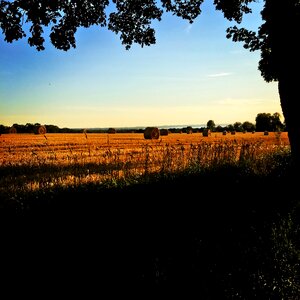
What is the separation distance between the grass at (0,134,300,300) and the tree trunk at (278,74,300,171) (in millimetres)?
1095

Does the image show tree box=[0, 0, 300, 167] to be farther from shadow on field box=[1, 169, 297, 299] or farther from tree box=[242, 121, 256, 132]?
tree box=[242, 121, 256, 132]

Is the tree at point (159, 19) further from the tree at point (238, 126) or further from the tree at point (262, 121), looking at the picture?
the tree at point (262, 121)

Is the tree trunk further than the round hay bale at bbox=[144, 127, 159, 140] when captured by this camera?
No

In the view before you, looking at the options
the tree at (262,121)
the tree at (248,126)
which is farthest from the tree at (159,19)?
the tree at (262,121)

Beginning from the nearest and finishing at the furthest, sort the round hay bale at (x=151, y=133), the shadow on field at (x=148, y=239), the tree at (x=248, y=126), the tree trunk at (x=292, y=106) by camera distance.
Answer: the shadow on field at (x=148, y=239)
the tree trunk at (x=292, y=106)
the round hay bale at (x=151, y=133)
the tree at (x=248, y=126)

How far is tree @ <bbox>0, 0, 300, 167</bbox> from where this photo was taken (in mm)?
6699

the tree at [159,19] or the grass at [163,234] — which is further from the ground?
the tree at [159,19]

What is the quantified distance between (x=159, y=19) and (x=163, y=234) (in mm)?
6749

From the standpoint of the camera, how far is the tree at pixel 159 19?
6699 mm

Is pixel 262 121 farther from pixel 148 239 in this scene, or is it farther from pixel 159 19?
pixel 148 239

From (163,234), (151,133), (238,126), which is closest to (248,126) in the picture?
(238,126)

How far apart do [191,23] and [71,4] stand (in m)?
3.62

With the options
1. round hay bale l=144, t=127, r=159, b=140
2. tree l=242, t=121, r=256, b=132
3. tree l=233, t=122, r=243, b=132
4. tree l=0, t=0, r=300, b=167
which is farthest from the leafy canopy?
tree l=242, t=121, r=256, b=132

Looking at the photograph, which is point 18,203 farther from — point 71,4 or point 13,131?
point 13,131
